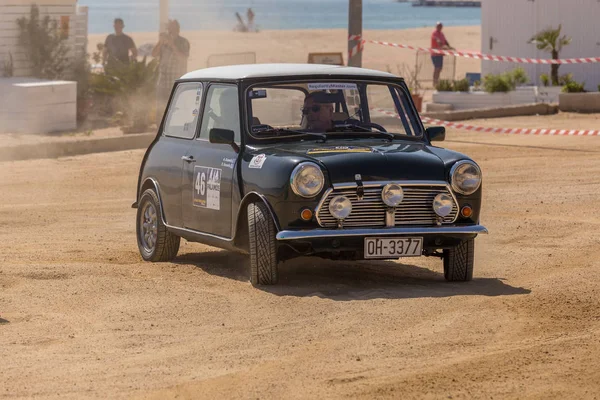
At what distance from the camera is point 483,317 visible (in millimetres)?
7648

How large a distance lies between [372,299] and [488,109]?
16.7 m

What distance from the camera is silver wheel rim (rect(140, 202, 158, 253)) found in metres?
10.7

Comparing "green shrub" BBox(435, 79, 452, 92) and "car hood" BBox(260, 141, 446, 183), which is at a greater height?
"green shrub" BBox(435, 79, 452, 92)

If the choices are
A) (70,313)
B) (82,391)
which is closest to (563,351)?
(82,391)

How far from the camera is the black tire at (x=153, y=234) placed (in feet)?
34.8

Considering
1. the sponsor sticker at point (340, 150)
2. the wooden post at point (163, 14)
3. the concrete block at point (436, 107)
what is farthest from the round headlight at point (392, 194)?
the wooden post at point (163, 14)

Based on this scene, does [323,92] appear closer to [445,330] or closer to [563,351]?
[445,330]

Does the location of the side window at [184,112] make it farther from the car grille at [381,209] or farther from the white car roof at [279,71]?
the car grille at [381,209]

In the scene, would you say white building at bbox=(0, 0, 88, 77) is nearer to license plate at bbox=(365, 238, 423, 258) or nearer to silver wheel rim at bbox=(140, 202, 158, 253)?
silver wheel rim at bbox=(140, 202, 158, 253)

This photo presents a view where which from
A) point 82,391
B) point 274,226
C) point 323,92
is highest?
point 323,92

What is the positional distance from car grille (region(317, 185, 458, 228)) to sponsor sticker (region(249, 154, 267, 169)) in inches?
25.4

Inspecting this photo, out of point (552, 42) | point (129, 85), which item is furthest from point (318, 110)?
point (552, 42)

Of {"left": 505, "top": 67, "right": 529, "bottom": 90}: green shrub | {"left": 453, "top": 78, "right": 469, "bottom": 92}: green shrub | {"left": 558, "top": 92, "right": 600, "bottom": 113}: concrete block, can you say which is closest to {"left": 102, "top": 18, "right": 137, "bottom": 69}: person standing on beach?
{"left": 453, "top": 78, "right": 469, "bottom": 92}: green shrub

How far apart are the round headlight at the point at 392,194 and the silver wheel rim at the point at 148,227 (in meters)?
2.63
